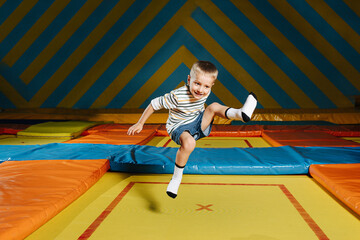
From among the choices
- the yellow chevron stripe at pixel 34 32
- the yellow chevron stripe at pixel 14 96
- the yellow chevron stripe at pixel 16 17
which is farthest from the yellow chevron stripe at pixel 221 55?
the yellow chevron stripe at pixel 14 96

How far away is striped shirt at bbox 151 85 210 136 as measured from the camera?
146 centimetres

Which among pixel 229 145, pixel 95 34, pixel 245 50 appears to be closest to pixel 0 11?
pixel 95 34

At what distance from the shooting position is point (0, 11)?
4883 mm

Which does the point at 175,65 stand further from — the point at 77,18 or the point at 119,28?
the point at 77,18

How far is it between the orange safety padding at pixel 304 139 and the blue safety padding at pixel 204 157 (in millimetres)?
240

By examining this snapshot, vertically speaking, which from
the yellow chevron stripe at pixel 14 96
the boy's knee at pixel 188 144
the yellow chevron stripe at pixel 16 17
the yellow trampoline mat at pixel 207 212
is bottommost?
the yellow trampoline mat at pixel 207 212

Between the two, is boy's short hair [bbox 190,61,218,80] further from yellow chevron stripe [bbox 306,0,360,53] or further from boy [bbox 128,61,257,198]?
yellow chevron stripe [bbox 306,0,360,53]

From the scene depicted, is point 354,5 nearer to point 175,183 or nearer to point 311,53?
point 311,53

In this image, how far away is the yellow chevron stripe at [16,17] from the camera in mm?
4828

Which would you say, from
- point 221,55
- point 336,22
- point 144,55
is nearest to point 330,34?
point 336,22

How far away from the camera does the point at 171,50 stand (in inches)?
186

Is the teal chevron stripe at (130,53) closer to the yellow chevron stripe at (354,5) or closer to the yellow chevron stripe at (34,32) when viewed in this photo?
the yellow chevron stripe at (34,32)

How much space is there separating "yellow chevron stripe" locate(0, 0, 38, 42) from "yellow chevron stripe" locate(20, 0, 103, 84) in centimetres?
66

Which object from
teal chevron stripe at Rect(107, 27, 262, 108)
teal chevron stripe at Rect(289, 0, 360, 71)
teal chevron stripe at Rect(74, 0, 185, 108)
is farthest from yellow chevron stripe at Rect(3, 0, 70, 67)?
teal chevron stripe at Rect(289, 0, 360, 71)
